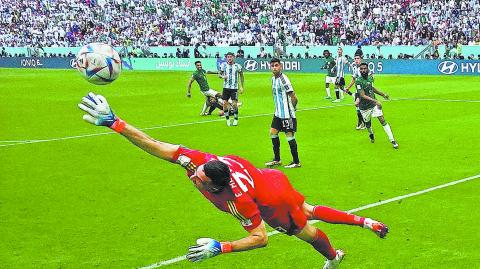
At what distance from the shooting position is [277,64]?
15133 millimetres

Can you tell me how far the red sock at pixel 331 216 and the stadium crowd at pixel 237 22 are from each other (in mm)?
42056

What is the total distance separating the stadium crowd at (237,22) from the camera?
51.0 m

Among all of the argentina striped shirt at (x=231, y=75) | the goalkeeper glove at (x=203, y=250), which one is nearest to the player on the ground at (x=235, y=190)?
the goalkeeper glove at (x=203, y=250)

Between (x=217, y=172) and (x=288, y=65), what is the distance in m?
45.0

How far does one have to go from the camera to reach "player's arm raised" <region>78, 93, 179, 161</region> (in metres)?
6.51

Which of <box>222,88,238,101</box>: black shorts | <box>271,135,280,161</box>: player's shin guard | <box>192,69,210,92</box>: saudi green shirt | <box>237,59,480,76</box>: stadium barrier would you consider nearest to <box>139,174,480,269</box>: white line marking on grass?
<box>271,135,280,161</box>: player's shin guard

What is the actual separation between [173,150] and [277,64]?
8455 mm

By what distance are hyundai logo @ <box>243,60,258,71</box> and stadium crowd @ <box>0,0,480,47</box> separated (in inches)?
201

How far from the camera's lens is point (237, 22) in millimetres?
62688

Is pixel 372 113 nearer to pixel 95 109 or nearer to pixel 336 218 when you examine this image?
pixel 336 218

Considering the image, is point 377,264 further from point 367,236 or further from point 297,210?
point 297,210

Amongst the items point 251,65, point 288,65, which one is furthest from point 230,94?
point 251,65

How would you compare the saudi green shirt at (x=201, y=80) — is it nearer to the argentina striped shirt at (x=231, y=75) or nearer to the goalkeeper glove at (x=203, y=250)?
the argentina striped shirt at (x=231, y=75)

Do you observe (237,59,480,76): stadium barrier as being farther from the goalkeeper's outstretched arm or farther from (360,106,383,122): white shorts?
the goalkeeper's outstretched arm
